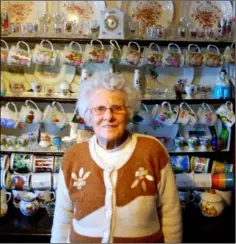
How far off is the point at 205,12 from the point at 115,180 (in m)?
1.17

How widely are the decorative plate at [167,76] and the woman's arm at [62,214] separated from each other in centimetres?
88

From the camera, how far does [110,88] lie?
114 cm

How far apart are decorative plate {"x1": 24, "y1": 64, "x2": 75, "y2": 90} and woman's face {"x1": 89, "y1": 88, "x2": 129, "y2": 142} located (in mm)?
776

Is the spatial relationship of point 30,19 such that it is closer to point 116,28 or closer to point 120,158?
point 116,28

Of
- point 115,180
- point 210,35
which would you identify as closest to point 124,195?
point 115,180

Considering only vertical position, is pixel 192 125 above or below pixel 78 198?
above

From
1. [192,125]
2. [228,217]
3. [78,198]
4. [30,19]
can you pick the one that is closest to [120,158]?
[78,198]

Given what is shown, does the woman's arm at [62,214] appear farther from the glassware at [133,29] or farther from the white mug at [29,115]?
the glassware at [133,29]

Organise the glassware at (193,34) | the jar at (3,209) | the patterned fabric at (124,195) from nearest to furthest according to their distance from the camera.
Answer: the patterned fabric at (124,195) < the jar at (3,209) < the glassware at (193,34)

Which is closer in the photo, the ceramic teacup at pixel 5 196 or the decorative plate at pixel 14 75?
the ceramic teacup at pixel 5 196

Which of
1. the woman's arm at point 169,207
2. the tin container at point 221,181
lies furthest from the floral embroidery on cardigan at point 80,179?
the tin container at point 221,181

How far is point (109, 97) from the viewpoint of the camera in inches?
44.6

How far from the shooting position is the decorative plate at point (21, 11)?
1848 millimetres

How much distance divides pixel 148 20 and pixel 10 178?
107 cm
